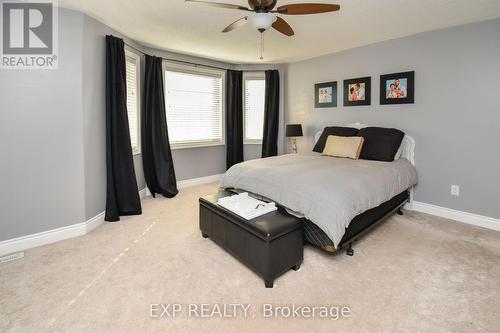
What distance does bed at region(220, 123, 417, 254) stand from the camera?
207 cm

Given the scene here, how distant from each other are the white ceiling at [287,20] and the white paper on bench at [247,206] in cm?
187

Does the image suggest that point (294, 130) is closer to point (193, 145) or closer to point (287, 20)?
point (193, 145)

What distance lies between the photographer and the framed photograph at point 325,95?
14.2ft

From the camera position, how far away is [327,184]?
7.36ft

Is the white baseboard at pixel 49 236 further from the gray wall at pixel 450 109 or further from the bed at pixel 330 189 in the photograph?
the gray wall at pixel 450 109

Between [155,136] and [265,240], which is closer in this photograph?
[265,240]

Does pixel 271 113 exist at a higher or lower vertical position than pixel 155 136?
higher

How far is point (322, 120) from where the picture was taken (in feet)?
14.9

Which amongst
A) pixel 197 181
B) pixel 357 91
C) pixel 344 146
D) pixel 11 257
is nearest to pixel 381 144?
pixel 344 146

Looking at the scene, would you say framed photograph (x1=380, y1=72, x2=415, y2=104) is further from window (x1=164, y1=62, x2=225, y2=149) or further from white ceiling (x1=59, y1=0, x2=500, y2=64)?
window (x1=164, y1=62, x2=225, y2=149)

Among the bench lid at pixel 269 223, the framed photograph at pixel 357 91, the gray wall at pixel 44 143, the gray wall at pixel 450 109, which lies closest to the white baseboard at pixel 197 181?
the gray wall at pixel 44 143

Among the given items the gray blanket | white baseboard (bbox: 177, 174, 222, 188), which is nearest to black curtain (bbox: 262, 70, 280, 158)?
white baseboard (bbox: 177, 174, 222, 188)

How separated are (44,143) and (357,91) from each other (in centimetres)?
406

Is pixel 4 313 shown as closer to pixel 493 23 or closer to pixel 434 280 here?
pixel 434 280
